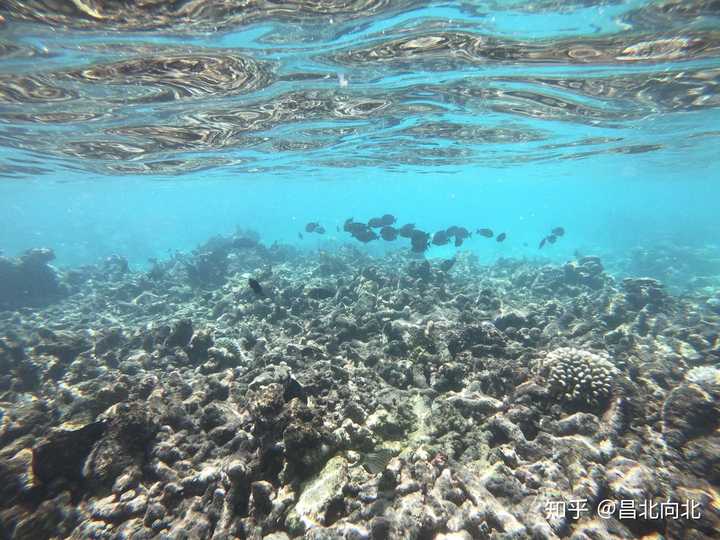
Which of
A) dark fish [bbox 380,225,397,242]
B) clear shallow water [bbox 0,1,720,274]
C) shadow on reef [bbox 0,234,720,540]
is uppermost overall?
clear shallow water [bbox 0,1,720,274]

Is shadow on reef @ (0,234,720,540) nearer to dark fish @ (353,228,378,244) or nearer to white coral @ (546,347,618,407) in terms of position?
white coral @ (546,347,618,407)

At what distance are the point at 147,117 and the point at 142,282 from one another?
1129cm

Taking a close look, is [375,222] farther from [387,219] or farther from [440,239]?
[440,239]

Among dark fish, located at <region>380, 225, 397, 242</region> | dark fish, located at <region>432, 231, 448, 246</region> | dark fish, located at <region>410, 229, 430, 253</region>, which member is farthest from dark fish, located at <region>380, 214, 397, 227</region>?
dark fish, located at <region>410, 229, 430, 253</region>

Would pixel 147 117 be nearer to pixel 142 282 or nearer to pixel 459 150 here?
pixel 142 282

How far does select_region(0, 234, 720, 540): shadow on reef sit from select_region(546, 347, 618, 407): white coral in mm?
33

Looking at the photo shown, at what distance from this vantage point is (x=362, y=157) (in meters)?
28.7

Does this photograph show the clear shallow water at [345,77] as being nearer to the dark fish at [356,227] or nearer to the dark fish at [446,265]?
the dark fish at [356,227]

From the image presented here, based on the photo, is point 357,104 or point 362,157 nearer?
point 357,104

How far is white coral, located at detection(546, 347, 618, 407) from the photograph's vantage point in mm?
6340

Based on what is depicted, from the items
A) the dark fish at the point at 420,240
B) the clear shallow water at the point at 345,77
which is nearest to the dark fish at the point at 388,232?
the dark fish at the point at 420,240

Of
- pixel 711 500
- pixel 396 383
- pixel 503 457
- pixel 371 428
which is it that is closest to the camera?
pixel 711 500

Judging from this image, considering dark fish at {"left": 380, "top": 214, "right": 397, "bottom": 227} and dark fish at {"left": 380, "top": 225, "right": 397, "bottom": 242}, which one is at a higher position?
dark fish at {"left": 380, "top": 214, "right": 397, "bottom": 227}

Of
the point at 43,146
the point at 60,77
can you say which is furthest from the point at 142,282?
the point at 60,77
